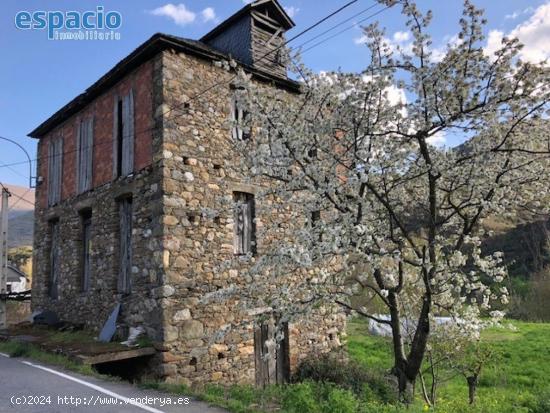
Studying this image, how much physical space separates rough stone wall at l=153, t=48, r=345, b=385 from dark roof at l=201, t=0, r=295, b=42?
2.59 metres

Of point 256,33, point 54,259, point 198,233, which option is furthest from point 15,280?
point 198,233

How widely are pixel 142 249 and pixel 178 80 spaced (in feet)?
11.6

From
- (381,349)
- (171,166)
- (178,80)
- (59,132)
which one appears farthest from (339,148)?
(381,349)

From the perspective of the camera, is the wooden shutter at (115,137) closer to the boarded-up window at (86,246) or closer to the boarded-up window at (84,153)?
the boarded-up window at (84,153)

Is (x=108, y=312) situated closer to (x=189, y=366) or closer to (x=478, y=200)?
(x=189, y=366)

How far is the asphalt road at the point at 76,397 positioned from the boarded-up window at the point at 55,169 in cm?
667

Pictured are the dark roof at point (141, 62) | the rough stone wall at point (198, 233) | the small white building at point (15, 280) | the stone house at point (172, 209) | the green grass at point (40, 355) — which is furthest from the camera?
the small white building at point (15, 280)

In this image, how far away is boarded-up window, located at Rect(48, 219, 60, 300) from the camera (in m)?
12.9

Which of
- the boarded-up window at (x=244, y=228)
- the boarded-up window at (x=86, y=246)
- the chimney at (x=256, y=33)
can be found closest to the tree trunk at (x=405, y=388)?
the boarded-up window at (x=244, y=228)

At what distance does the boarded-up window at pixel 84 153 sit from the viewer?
37.2 feet

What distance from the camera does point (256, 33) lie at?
38.6 feet

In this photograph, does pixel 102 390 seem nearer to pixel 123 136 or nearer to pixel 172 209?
pixel 172 209

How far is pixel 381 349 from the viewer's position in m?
16.3

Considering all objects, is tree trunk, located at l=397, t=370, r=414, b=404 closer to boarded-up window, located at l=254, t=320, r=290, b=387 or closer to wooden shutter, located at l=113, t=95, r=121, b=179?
boarded-up window, located at l=254, t=320, r=290, b=387
